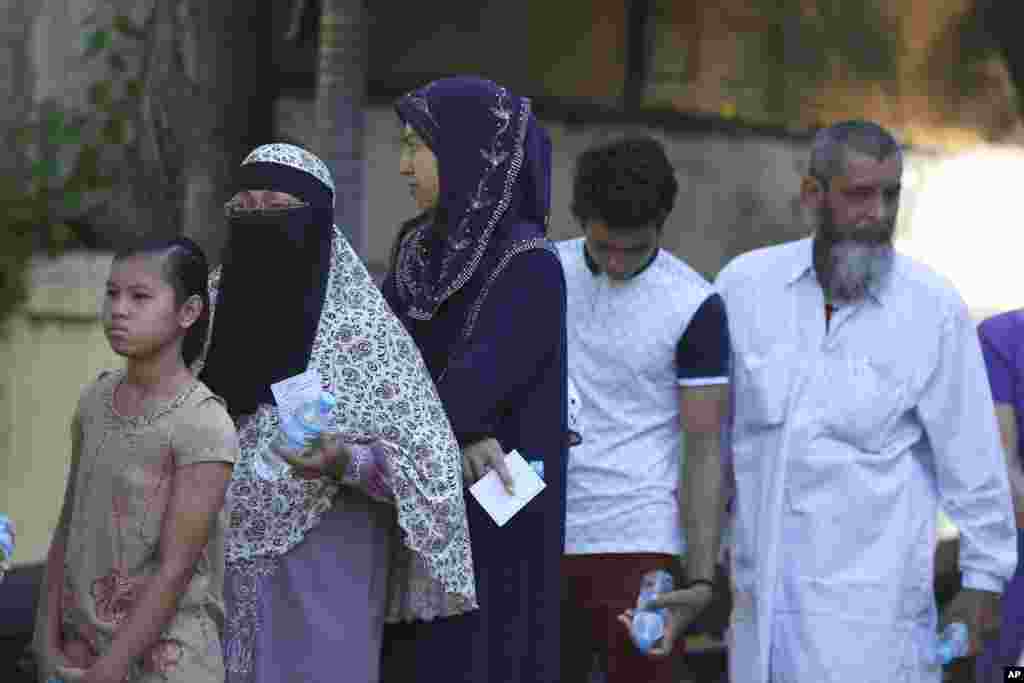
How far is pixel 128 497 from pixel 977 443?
237 cm

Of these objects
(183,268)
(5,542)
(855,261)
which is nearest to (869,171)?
(855,261)

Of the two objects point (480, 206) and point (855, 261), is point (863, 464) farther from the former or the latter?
point (480, 206)

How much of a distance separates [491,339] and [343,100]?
11.6 ft

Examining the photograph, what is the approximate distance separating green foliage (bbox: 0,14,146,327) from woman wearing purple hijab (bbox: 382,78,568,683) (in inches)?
180

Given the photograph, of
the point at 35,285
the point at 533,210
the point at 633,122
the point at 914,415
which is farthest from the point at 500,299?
the point at 633,122

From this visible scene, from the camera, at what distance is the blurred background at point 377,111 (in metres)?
8.62

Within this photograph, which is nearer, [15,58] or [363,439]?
[363,439]

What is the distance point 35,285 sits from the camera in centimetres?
973

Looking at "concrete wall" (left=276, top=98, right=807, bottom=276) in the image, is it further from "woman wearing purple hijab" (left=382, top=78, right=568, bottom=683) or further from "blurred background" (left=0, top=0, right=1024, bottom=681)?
"woman wearing purple hijab" (left=382, top=78, right=568, bottom=683)

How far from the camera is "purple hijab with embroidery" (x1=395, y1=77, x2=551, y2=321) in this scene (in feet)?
17.4

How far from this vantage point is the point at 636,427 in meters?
6.30

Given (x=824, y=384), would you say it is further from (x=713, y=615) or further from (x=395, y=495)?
(x=713, y=615)

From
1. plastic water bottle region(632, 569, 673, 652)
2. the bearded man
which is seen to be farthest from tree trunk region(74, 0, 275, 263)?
the bearded man

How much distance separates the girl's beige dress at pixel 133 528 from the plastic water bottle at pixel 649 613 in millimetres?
1651
